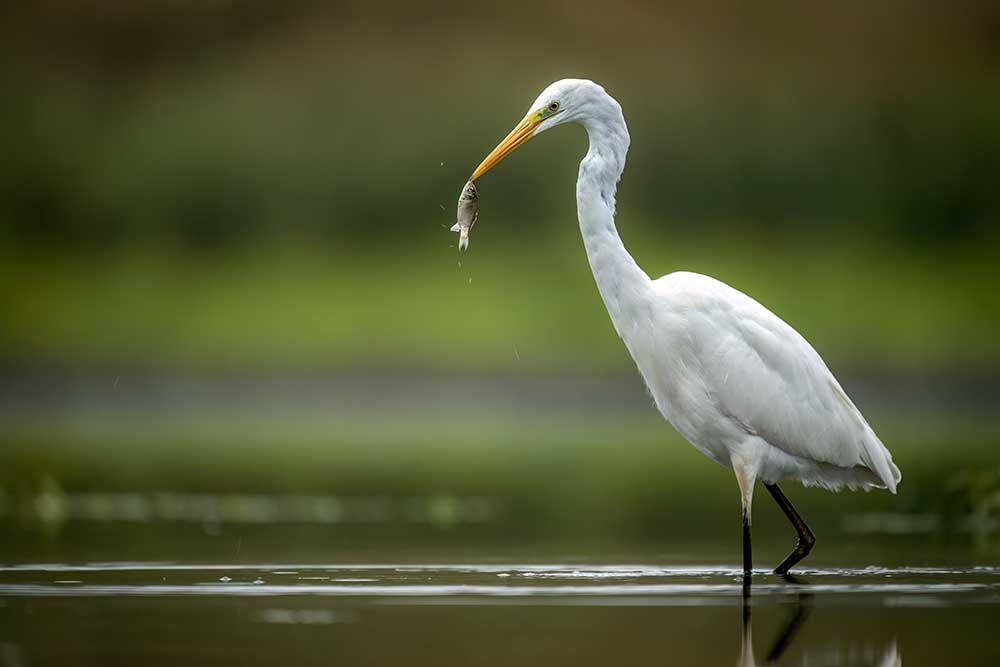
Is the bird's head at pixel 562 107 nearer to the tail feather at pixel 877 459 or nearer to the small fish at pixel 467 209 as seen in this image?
the small fish at pixel 467 209

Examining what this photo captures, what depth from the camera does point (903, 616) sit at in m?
7.92

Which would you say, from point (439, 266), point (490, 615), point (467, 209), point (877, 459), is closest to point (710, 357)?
point (877, 459)

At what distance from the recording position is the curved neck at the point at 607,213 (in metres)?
9.62

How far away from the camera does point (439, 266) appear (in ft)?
141

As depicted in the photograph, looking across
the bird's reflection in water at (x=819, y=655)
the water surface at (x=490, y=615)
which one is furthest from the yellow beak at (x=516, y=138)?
the bird's reflection in water at (x=819, y=655)

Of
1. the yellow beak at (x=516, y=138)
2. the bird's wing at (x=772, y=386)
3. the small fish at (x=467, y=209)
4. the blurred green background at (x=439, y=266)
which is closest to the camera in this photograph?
the yellow beak at (x=516, y=138)

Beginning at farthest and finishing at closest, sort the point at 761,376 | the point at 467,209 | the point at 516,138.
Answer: the point at 467,209 < the point at 761,376 < the point at 516,138

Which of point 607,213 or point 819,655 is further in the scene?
point 607,213

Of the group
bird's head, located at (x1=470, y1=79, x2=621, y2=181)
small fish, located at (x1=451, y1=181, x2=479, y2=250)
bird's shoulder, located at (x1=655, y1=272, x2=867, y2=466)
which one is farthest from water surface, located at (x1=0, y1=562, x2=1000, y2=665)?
bird's head, located at (x1=470, y1=79, x2=621, y2=181)

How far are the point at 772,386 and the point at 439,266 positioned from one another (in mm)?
33242

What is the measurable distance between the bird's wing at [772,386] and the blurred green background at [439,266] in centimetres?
79

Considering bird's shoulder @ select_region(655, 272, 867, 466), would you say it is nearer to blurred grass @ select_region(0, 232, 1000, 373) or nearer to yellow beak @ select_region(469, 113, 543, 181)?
yellow beak @ select_region(469, 113, 543, 181)

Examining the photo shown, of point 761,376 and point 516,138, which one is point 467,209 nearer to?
point 516,138

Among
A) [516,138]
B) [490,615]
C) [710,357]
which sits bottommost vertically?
[490,615]
